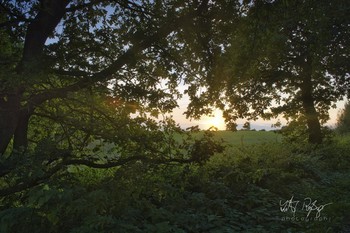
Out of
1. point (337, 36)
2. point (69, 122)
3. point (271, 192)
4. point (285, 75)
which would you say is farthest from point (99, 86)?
point (285, 75)

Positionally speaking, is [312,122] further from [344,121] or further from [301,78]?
[344,121]

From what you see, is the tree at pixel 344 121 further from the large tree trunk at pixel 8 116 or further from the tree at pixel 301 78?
the large tree trunk at pixel 8 116

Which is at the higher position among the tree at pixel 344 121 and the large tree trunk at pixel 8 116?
the tree at pixel 344 121

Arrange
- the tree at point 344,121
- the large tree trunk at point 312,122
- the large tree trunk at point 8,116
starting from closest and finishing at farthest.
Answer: the large tree trunk at point 8,116 < the large tree trunk at point 312,122 < the tree at point 344,121

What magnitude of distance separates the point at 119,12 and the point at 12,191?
5950mm

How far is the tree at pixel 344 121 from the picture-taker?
38281 mm

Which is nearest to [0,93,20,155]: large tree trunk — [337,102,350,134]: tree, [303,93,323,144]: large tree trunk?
[303,93,323,144]: large tree trunk

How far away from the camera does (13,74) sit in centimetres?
568

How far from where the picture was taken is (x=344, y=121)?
39188 millimetres

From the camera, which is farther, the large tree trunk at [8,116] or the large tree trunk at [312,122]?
the large tree trunk at [312,122]

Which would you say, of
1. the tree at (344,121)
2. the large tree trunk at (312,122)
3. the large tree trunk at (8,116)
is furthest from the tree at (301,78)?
the tree at (344,121)

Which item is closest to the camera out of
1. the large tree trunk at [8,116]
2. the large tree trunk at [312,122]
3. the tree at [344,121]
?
the large tree trunk at [8,116]

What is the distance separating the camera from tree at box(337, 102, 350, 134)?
38.3 m

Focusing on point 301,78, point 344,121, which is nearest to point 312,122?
point 301,78
